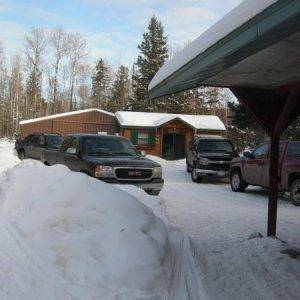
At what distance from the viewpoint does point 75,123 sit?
48.2 m

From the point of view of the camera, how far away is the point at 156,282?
18.8ft

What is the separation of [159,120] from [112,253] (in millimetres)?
37194

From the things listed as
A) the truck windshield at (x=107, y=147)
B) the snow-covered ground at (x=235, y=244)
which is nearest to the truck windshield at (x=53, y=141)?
the snow-covered ground at (x=235, y=244)

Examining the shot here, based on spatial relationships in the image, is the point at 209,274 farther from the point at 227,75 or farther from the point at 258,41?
the point at 258,41

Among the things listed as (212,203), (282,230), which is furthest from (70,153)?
(282,230)

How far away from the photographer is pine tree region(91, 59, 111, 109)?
306ft

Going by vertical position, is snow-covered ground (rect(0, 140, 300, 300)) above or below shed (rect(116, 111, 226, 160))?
below

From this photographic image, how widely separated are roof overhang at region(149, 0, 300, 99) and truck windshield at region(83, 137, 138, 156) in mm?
5869

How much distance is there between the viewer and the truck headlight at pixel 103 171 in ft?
41.6

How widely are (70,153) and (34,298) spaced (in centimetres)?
905

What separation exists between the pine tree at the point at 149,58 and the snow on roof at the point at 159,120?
21.8m

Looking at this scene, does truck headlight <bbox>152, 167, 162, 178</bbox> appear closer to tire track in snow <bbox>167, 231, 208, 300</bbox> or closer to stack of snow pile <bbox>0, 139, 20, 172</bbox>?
tire track in snow <bbox>167, 231, 208, 300</bbox>

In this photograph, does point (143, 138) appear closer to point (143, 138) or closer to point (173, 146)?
point (143, 138)

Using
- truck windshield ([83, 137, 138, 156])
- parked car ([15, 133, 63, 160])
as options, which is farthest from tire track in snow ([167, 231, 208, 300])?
parked car ([15, 133, 63, 160])
